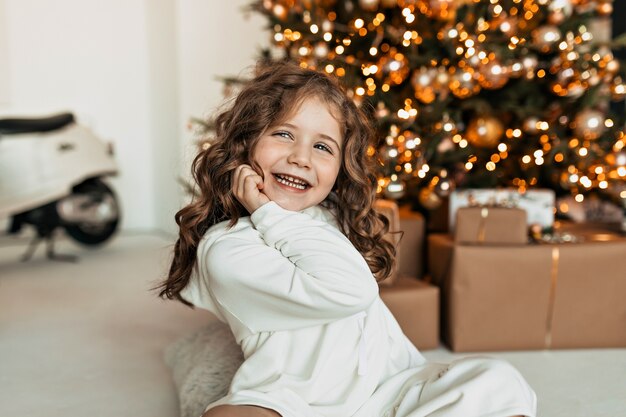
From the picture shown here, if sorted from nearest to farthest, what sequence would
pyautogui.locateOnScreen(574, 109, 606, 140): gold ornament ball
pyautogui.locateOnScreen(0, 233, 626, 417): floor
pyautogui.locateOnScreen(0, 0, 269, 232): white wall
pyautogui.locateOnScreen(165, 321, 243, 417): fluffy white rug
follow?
pyautogui.locateOnScreen(165, 321, 243, 417): fluffy white rug, pyautogui.locateOnScreen(0, 233, 626, 417): floor, pyautogui.locateOnScreen(574, 109, 606, 140): gold ornament ball, pyautogui.locateOnScreen(0, 0, 269, 232): white wall

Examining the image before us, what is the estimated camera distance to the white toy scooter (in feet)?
10.8

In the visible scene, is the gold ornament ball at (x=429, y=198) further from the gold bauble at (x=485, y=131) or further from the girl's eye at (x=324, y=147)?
the girl's eye at (x=324, y=147)

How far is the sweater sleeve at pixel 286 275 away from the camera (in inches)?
43.0

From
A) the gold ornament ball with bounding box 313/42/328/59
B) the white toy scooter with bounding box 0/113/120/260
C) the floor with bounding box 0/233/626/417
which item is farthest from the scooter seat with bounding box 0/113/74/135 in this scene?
the gold ornament ball with bounding box 313/42/328/59

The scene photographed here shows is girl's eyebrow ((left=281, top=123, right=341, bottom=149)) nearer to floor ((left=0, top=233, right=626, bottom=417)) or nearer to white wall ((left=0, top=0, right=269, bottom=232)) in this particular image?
Answer: floor ((left=0, top=233, right=626, bottom=417))

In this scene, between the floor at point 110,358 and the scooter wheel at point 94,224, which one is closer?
the floor at point 110,358

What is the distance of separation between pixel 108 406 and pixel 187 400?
0.22m

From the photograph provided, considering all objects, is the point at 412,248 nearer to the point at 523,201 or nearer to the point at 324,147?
the point at 523,201

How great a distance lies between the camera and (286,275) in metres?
1.10

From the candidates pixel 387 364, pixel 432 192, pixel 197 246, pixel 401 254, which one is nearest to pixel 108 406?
pixel 197 246

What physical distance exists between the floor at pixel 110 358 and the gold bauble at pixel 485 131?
70cm

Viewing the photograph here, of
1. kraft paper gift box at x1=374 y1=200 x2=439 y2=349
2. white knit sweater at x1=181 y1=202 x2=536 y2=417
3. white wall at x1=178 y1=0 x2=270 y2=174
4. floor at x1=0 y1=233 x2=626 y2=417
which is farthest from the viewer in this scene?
white wall at x1=178 y1=0 x2=270 y2=174

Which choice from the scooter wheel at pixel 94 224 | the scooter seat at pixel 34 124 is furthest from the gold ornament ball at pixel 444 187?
the scooter seat at pixel 34 124

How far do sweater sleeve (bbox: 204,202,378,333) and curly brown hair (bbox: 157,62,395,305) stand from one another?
0.10 metres
